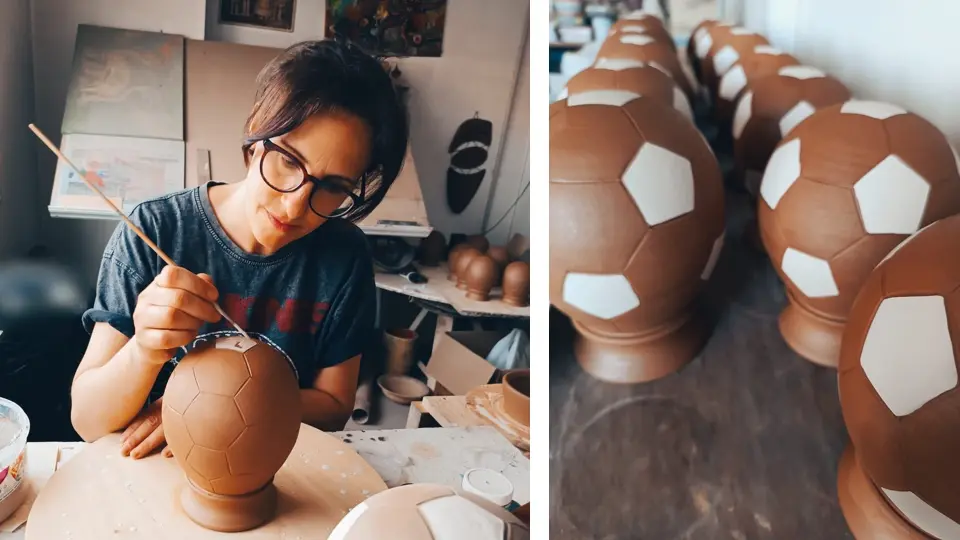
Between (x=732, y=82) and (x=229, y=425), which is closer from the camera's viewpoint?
(x=229, y=425)

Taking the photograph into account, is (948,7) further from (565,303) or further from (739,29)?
(565,303)

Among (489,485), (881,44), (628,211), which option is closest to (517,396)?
(489,485)

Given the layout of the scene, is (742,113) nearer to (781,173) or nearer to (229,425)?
(781,173)

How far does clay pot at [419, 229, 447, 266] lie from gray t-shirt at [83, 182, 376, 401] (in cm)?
4

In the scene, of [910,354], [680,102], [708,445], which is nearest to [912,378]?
[910,354]

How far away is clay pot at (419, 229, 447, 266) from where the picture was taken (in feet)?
1.34

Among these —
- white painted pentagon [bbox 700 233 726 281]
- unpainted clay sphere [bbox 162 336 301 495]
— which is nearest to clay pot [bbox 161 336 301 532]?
unpainted clay sphere [bbox 162 336 301 495]

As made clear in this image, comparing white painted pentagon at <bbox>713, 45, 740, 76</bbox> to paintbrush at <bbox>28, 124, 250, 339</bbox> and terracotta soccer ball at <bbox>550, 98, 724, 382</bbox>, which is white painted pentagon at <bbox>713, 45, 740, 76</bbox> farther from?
paintbrush at <bbox>28, 124, 250, 339</bbox>

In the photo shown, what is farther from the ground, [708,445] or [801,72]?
[801,72]

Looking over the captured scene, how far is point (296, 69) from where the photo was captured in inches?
14.0

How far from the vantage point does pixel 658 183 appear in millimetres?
282

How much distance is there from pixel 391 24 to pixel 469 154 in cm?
8

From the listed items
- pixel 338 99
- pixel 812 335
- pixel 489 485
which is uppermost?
pixel 338 99

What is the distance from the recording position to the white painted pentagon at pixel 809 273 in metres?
0.30
